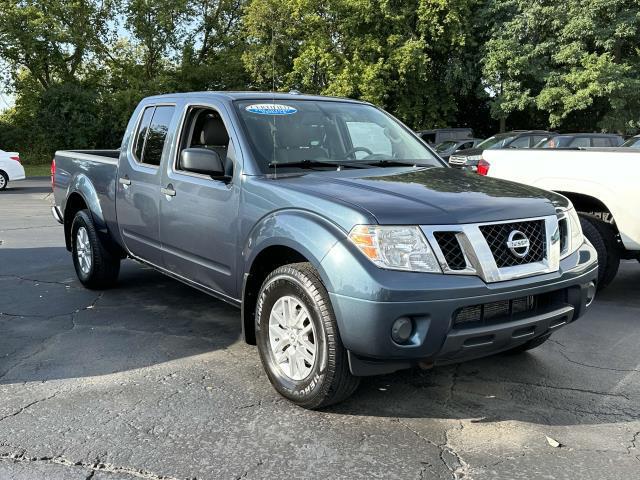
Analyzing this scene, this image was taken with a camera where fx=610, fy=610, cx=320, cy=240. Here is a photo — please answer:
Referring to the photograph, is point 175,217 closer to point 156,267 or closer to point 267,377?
point 156,267

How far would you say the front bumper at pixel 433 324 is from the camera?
9.56 feet

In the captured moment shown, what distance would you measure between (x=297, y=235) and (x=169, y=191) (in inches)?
62.8

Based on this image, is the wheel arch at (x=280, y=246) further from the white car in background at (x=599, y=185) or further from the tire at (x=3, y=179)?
the tire at (x=3, y=179)

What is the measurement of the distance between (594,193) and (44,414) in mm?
4771

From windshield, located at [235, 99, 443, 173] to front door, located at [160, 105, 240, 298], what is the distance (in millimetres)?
212

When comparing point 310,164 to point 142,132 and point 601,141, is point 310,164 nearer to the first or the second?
point 142,132

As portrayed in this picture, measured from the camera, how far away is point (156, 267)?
196 inches

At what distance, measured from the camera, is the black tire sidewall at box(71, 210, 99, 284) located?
5798 millimetres

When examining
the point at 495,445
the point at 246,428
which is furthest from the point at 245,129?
the point at 495,445

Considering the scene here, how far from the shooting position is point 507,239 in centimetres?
322

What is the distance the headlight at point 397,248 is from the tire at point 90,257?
359cm

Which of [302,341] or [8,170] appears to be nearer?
[302,341]

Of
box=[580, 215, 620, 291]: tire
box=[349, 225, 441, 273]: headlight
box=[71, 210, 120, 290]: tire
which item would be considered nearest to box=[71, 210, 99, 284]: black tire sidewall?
box=[71, 210, 120, 290]: tire

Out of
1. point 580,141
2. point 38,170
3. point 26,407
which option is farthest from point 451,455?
point 38,170
